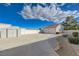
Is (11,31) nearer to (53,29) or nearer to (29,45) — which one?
(29,45)

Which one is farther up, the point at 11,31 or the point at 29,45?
the point at 11,31

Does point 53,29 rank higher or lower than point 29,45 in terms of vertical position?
higher

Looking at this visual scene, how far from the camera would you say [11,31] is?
16.8 ft

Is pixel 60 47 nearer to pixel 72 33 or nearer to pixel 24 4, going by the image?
pixel 72 33

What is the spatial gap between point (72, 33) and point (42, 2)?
0.80m

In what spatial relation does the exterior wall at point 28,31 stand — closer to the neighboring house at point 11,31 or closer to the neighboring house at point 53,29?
the neighboring house at point 11,31

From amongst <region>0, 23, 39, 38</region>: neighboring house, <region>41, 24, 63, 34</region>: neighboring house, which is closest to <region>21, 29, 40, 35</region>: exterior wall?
<region>0, 23, 39, 38</region>: neighboring house

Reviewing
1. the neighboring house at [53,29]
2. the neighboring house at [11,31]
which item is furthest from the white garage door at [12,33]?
the neighboring house at [53,29]

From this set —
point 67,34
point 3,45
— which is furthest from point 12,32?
point 67,34

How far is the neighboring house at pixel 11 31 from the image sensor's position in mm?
5043

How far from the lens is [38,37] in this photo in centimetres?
515

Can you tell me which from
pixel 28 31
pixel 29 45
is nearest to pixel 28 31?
pixel 28 31

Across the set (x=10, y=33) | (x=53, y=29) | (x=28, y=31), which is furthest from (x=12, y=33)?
(x=53, y=29)

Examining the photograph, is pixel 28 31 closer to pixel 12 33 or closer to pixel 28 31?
pixel 28 31
